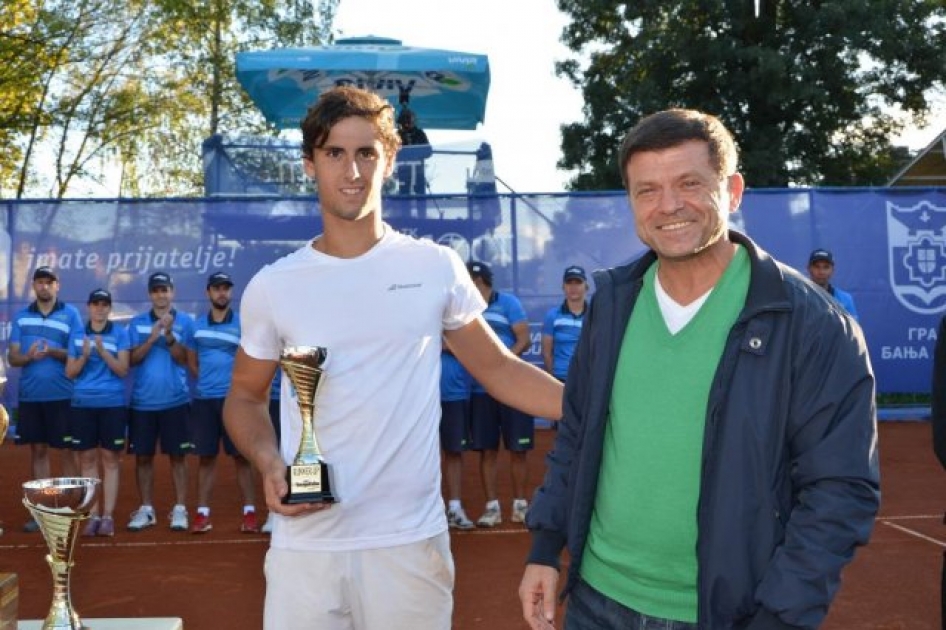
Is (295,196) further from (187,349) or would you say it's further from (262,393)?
(262,393)

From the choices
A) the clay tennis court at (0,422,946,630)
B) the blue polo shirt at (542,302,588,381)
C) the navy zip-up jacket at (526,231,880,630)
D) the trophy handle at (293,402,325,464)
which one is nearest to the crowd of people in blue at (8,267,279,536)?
the clay tennis court at (0,422,946,630)

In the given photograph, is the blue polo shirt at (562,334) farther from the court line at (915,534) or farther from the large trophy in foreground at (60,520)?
the large trophy in foreground at (60,520)

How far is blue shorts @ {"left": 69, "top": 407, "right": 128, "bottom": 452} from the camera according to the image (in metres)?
8.45

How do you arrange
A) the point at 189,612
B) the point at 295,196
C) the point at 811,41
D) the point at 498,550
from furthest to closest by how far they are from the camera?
the point at 811,41 → the point at 295,196 → the point at 498,550 → the point at 189,612

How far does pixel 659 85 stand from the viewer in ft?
87.4

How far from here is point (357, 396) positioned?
8.96 ft

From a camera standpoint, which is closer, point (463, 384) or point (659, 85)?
point (463, 384)

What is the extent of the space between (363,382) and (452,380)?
233 inches

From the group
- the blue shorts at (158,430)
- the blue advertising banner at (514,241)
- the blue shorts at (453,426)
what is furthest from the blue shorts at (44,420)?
the blue shorts at (453,426)

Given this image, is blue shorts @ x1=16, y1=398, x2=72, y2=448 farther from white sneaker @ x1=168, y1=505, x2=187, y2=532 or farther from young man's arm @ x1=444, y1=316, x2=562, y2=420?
young man's arm @ x1=444, y1=316, x2=562, y2=420

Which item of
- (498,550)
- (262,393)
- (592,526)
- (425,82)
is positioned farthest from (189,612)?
(425,82)

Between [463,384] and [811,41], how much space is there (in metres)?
20.4

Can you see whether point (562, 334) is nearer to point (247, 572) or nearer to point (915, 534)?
point (915, 534)

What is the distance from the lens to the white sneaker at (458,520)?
834cm
